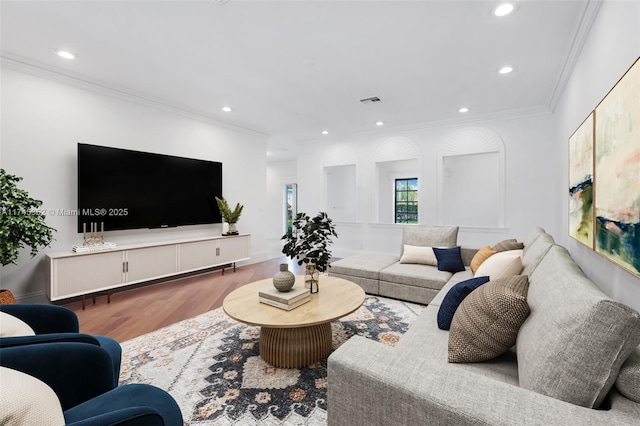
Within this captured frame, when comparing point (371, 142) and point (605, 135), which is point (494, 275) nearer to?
point (605, 135)

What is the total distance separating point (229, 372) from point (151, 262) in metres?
2.58

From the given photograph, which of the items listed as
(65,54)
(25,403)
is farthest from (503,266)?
(65,54)

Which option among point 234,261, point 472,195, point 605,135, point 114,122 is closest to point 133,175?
point 114,122

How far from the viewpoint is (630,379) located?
794 mm

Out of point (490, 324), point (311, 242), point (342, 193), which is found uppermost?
point (342, 193)

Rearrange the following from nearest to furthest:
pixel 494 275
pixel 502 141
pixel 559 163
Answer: pixel 494 275 < pixel 559 163 < pixel 502 141

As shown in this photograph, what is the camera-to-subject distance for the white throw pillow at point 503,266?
6.57ft

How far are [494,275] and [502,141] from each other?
3598 mm

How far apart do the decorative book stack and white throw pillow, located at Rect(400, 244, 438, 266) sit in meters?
1.87

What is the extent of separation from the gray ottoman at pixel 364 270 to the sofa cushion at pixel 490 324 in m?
2.13

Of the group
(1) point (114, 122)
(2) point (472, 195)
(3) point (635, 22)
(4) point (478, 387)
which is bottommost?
(4) point (478, 387)

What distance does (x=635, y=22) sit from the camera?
143 centimetres

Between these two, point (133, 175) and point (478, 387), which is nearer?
point (478, 387)

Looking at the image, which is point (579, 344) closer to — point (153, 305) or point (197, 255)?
point (153, 305)
